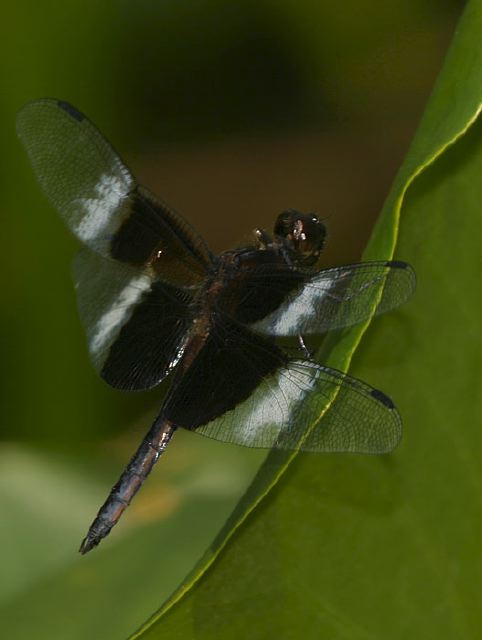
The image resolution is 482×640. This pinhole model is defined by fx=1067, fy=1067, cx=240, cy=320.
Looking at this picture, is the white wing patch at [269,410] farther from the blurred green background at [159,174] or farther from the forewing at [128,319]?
the blurred green background at [159,174]

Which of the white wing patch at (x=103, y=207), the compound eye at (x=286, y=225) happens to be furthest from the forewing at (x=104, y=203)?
the compound eye at (x=286, y=225)

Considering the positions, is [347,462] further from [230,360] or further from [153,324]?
[153,324]

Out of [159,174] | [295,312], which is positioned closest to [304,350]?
[295,312]

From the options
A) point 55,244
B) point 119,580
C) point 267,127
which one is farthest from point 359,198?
point 119,580

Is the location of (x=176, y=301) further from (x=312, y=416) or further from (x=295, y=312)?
(x=312, y=416)

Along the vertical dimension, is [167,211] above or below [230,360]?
above

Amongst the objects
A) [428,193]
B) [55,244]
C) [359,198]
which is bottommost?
[359,198]

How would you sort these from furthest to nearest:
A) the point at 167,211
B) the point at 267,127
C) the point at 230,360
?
the point at 267,127 < the point at 167,211 < the point at 230,360
